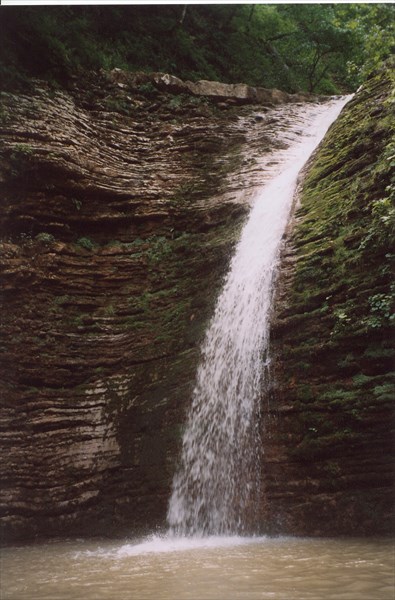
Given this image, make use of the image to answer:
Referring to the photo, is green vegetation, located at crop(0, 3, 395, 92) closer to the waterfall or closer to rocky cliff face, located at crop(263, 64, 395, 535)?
rocky cliff face, located at crop(263, 64, 395, 535)

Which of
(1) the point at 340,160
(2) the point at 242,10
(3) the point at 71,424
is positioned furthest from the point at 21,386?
(2) the point at 242,10

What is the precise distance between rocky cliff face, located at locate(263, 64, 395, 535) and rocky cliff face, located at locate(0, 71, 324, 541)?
1.53 metres

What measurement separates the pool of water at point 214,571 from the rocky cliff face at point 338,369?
1.49ft

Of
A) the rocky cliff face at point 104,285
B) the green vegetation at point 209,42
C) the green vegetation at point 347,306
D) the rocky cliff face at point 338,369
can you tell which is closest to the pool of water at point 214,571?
the rocky cliff face at point 338,369

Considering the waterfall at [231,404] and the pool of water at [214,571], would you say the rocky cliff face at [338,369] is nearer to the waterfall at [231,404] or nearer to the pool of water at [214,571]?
the waterfall at [231,404]

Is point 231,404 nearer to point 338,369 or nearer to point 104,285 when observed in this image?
point 338,369

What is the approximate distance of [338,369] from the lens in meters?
5.66

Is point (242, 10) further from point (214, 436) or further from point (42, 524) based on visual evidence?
point (42, 524)

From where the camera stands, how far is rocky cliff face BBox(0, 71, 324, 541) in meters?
6.76

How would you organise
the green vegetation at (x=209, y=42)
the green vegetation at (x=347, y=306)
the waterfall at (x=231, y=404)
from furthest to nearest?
the green vegetation at (x=209, y=42)
the waterfall at (x=231, y=404)
the green vegetation at (x=347, y=306)

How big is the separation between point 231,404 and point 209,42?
39.4 ft

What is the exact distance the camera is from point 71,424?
7195mm

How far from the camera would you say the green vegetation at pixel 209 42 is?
30.6 ft

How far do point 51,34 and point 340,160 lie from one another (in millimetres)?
6110
